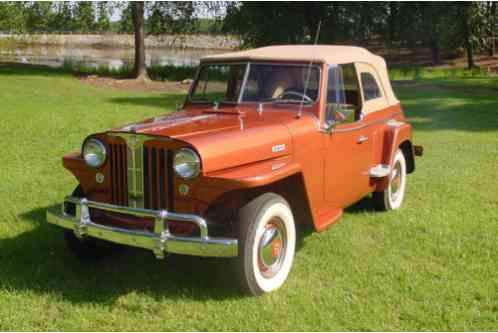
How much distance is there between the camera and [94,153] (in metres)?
4.43

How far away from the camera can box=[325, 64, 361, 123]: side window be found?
202 inches

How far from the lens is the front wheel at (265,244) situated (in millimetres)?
4012

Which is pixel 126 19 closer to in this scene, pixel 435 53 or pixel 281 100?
pixel 435 53

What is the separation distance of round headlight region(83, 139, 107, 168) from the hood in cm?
21

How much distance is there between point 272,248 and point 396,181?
276 centimetres

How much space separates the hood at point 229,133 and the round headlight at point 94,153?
21 cm

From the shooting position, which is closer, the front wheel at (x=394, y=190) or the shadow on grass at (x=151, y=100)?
the front wheel at (x=394, y=190)

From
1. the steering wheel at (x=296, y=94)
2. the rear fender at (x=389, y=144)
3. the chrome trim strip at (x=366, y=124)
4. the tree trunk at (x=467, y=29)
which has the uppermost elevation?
the tree trunk at (x=467, y=29)

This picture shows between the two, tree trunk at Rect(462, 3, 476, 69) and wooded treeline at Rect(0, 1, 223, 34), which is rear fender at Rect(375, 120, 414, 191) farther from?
tree trunk at Rect(462, 3, 476, 69)

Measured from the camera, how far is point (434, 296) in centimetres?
427

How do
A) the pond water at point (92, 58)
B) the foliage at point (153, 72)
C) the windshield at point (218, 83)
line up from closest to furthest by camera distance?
the windshield at point (218, 83) < the foliage at point (153, 72) < the pond water at point (92, 58)

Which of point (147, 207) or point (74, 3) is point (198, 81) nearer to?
point (147, 207)

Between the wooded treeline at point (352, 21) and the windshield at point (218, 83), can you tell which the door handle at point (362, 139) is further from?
the wooded treeline at point (352, 21)

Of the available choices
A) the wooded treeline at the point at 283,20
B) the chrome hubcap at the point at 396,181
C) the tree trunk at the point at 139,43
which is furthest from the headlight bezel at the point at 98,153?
the wooded treeline at the point at 283,20
